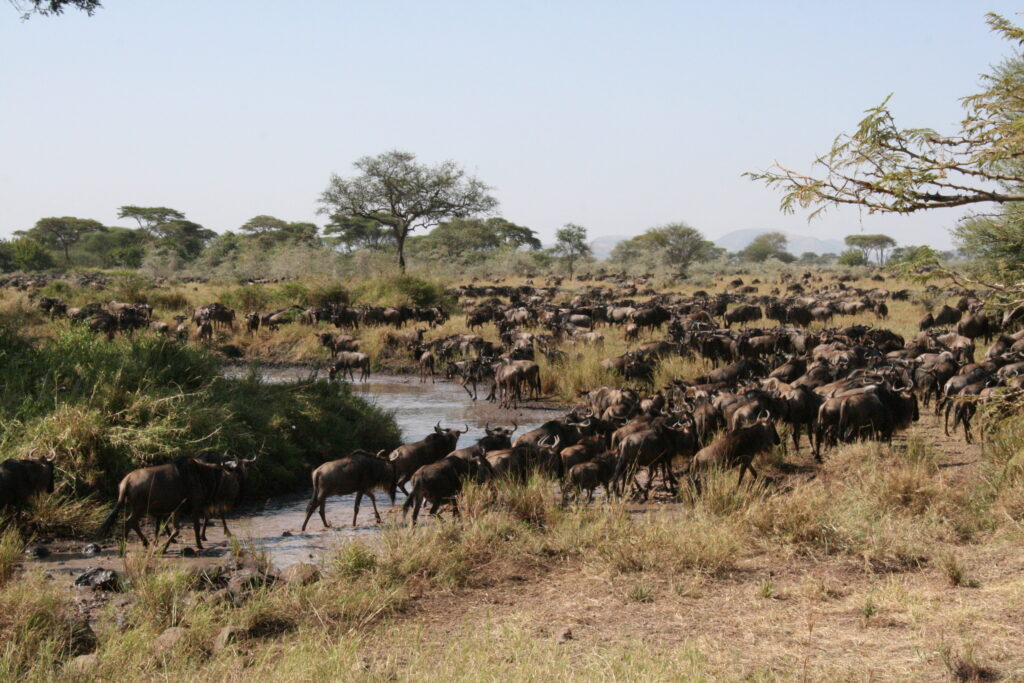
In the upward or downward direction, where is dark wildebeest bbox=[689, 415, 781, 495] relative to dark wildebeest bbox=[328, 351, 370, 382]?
downward

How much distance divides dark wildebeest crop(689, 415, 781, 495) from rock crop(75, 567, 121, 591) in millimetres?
4678

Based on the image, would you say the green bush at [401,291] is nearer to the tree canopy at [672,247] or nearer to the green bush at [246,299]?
the green bush at [246,299]

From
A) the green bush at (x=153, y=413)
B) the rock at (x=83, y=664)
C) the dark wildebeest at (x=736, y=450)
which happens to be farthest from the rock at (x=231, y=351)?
the rock at (x=83, y=664)

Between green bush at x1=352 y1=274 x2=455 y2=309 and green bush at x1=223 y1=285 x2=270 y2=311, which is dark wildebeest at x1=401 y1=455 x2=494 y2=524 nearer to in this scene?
green bush at x1=352 y1=274 x2=455 y2=309

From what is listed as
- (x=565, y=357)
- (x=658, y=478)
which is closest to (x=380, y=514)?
(x=658, y=478)

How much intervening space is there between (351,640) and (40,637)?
165cm

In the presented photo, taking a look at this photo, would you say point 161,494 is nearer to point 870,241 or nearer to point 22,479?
point 22,479

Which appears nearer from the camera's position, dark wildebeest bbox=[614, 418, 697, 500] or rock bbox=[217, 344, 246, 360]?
dark wildebeest bbox=[614, 418, 697, 500]

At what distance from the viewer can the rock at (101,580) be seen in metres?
5.52

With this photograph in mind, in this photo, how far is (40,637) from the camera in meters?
4.37

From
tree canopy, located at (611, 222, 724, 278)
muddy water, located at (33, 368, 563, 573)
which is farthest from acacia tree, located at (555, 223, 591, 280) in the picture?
muddy water, located at (33, 368, 563, 573)

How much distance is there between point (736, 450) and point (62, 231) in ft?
246

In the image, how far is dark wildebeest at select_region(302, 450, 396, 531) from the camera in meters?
7.30

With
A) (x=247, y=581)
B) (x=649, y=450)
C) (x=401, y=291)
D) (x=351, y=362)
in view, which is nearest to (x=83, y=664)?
(x=247, y=581)
